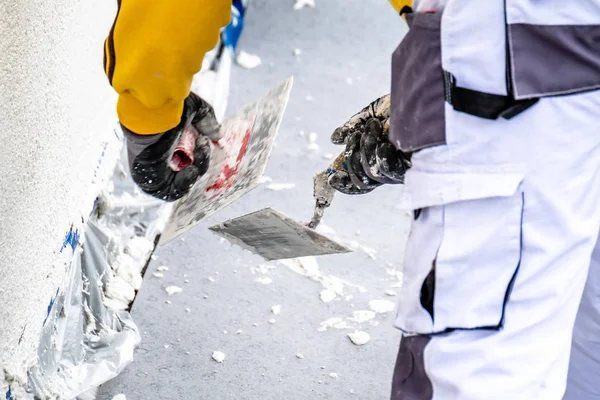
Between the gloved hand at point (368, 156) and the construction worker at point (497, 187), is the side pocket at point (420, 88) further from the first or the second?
the gloved hand at point (368, 156)

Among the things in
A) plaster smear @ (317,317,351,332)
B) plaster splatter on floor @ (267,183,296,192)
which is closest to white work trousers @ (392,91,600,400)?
plaster smear @ (317,317,351,332)

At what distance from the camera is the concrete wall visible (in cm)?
132

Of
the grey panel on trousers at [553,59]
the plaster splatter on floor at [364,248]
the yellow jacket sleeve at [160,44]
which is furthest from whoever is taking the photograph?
the plaster splatter on floor at [364,248]

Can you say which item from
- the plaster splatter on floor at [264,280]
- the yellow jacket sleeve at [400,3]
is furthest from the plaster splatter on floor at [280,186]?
the yellow jacket sleeve at [400,3]

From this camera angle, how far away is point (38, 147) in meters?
1.48

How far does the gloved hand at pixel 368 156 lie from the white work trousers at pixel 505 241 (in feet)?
1.42

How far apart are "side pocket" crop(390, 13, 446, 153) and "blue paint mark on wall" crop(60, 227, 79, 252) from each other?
3.32 feet

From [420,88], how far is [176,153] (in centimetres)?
65

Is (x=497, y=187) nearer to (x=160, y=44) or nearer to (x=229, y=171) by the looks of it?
(x=160, y=44)

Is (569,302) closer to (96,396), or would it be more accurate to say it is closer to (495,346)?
(495,346)

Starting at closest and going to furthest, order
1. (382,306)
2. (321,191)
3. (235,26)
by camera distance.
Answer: (321,191) < (382,306) < (235,26)

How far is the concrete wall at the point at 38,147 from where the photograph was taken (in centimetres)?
132

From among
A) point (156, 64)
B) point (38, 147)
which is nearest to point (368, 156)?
point (156, 64)

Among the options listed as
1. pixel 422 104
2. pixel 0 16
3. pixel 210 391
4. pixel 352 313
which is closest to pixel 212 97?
pixel 352 313
